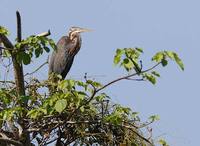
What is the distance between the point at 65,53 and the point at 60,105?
4958mm

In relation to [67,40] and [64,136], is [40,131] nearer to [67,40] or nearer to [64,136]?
[64,136]

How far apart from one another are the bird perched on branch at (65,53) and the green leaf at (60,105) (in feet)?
15.0

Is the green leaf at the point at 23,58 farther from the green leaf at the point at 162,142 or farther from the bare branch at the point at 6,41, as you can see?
the green leaf at the point at 162,142

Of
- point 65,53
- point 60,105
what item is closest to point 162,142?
point 60,105

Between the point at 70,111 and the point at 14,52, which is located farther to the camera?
the point at 70,111

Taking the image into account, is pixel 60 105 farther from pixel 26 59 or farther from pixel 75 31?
pixel 75 31

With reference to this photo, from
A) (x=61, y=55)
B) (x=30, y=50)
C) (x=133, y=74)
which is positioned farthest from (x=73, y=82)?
(x=61, y=55)

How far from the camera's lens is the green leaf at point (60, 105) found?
4402mm

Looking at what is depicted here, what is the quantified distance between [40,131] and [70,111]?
1.16 ft

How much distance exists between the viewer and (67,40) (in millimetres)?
9703

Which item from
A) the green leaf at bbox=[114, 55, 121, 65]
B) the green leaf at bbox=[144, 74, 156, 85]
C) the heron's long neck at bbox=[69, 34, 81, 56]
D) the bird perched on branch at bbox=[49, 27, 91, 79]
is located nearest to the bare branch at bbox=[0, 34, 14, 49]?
the green leaf at bbox=[114, 55, 121, 65]

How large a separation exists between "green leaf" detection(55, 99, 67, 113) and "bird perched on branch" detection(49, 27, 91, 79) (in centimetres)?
458

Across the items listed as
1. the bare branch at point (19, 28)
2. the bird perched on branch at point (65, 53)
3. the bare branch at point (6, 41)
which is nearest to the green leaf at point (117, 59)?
the bare branch at point (19, 28)

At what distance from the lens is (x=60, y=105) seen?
4.46 m
